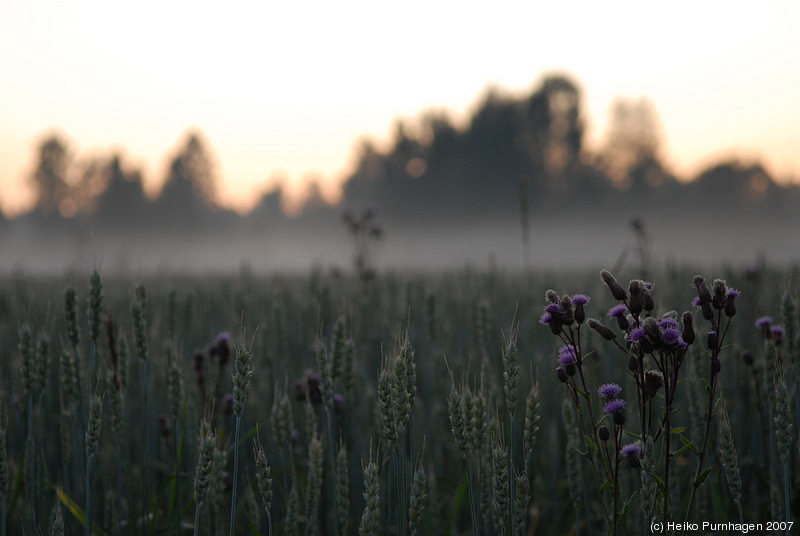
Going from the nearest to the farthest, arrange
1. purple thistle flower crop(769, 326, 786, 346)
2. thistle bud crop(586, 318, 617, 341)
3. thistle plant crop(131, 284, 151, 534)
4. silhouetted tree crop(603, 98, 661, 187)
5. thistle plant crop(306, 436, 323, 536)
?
1. thistle bud crop(586, 318, 617, 341)
2. thistle plant crop(306, 436, 323, 536)
3. thistle plant crop(131, 284, 151, 534)
4. purple thistle flower crop(769, 326, 786, 346)
5. silhouetted tree crop(603, 98, 661, 187)

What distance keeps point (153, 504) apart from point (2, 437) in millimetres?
707

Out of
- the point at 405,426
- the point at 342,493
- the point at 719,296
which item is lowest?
the point at 342,493

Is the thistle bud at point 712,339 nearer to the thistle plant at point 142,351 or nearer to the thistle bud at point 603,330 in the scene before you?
the thistle bud at point 603,330

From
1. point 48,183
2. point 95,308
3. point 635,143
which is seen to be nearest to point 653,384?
point 95,308

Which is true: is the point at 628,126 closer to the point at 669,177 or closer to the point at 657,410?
the point at 669,177

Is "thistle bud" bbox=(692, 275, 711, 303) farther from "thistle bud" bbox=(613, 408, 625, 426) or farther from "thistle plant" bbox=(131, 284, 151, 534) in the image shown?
"thistle plant" bbox=(131, 284, 151, 534)

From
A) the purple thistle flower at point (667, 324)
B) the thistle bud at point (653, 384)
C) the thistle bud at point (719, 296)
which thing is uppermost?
the thistle bud at point (719, 296)

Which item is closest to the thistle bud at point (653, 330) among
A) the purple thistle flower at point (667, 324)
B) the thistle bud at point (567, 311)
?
the purple thistle flower at point (667, 324)

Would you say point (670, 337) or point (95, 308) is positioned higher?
point (95, 308)

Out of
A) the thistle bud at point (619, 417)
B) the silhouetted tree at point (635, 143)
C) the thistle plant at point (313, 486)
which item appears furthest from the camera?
the silhouetted tree at point (635, 143)

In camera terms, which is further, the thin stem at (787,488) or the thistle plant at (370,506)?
the thin stem at (787,488)

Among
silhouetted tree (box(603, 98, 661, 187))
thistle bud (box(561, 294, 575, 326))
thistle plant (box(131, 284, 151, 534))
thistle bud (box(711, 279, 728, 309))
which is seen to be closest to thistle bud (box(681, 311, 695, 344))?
thistle bud (box(711, 279, 728, 309))

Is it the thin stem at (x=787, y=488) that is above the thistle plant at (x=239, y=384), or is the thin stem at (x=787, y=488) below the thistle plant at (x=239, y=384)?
below

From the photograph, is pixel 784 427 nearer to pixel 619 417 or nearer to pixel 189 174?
pixel 619 417
